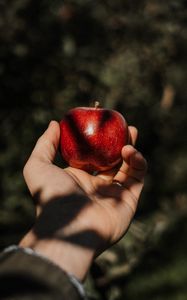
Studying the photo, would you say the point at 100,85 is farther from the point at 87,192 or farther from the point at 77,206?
the point at 77,206

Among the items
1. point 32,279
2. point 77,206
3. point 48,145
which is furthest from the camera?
point 48,145

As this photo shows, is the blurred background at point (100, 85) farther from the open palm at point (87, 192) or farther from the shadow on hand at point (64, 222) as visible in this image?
the shadow on hand at point (64, 222)

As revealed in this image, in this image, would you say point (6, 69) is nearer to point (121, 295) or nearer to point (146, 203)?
point (121, 295)

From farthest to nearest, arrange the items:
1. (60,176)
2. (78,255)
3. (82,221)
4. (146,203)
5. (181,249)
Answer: (146,203), (181,249), (60,176), (82,221), (78,255)

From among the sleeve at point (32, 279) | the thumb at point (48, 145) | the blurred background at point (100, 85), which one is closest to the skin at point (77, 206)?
the thumb at point (48, 145)

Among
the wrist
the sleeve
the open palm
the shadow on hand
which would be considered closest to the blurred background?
the open palm

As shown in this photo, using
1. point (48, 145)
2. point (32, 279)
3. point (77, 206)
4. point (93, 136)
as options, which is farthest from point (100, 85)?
point (32, 279)

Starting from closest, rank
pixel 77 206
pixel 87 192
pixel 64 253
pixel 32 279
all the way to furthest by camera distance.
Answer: pixel 32 279 → pixel 64 253 → pixel 77 206 → pixel 87 192

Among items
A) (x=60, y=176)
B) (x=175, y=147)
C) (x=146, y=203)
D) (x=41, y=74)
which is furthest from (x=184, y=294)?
(x=175, y=147)
